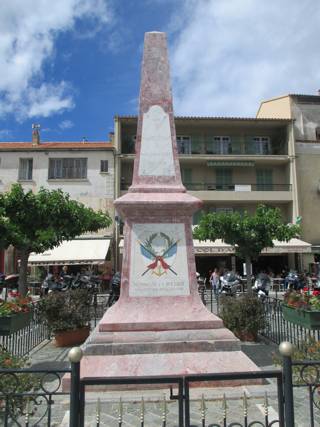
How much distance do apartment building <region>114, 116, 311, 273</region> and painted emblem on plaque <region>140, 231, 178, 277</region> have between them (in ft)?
68.2

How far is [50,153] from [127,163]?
5465 mm

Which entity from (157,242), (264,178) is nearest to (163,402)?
(157,242)

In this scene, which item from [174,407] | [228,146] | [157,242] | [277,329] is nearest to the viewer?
[174,407]

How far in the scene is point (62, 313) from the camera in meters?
8.93

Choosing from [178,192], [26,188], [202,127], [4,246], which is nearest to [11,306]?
[178,192]

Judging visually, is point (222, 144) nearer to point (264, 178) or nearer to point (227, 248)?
point (264, 178)

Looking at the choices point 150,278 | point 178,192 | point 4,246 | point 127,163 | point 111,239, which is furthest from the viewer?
point 127,163

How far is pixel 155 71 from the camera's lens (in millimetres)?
6871

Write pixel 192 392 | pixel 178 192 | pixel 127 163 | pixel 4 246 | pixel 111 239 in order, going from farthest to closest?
pixel 127 163, pixel 111 239, pixel 4 246, pixel 178 192, pixel 192 392

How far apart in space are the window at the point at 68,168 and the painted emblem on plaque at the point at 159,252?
2156 centimetres

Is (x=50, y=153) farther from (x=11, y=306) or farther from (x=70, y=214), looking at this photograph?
(x=11, y=306)

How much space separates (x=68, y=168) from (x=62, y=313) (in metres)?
19.3

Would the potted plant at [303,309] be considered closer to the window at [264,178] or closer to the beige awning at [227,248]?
the beige awning at [227,248]

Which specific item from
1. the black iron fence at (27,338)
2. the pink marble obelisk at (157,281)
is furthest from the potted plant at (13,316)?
the pink marble obelisk at (157,281)
